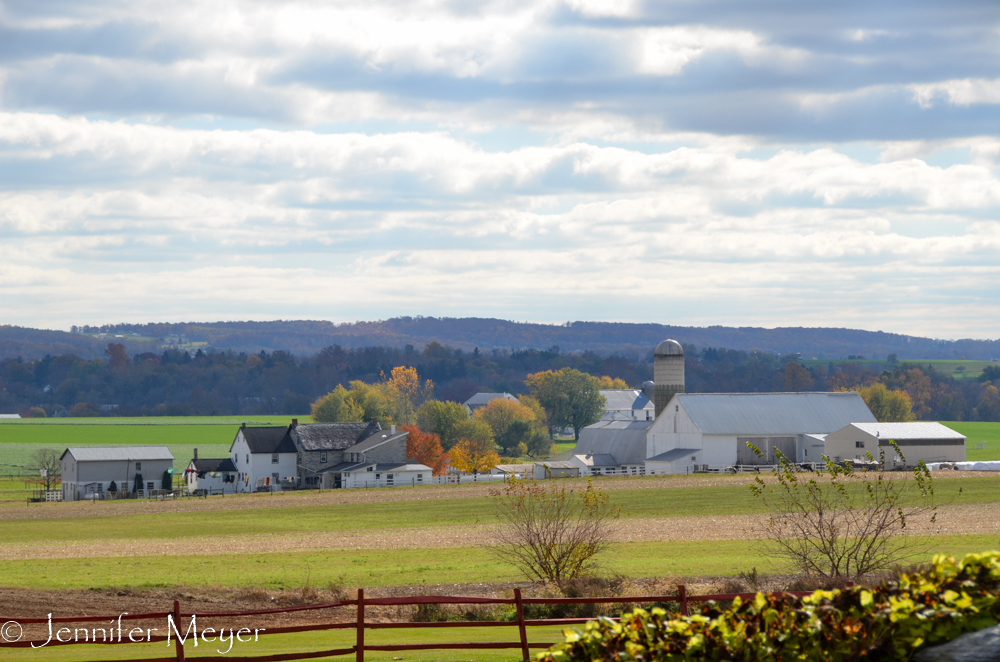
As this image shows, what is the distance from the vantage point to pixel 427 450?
354ft

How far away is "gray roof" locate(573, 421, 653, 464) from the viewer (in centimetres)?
9888

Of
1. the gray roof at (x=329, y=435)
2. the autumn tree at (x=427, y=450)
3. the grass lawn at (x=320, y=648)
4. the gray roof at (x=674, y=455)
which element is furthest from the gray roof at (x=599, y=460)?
the grass lawn at (x=320, y=648)

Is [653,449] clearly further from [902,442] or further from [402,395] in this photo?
[402,395]

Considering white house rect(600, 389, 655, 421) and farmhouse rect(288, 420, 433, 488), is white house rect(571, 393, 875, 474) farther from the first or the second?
white house rect(600, 389, 655, 421)

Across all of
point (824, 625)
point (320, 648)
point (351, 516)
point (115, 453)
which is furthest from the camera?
point (115, 453)

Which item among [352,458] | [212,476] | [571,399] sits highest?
[571,399]

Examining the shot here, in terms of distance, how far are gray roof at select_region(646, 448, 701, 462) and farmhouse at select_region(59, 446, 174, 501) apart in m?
41.3

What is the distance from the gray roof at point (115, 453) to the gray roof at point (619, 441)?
130 ft

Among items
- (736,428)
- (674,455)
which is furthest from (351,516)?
(736,428)

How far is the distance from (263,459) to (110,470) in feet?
41.5

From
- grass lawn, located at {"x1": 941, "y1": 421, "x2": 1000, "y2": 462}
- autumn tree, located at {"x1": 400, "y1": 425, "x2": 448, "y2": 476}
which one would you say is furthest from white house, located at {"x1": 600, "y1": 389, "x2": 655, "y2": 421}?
autumn tree, located at {"x1": 400, "y1": 425, "x2": 448, "y2": 476}

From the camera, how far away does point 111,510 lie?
65.0 metres

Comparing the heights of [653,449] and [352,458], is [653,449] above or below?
above

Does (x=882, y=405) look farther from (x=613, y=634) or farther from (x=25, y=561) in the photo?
(x=613, y=634)
